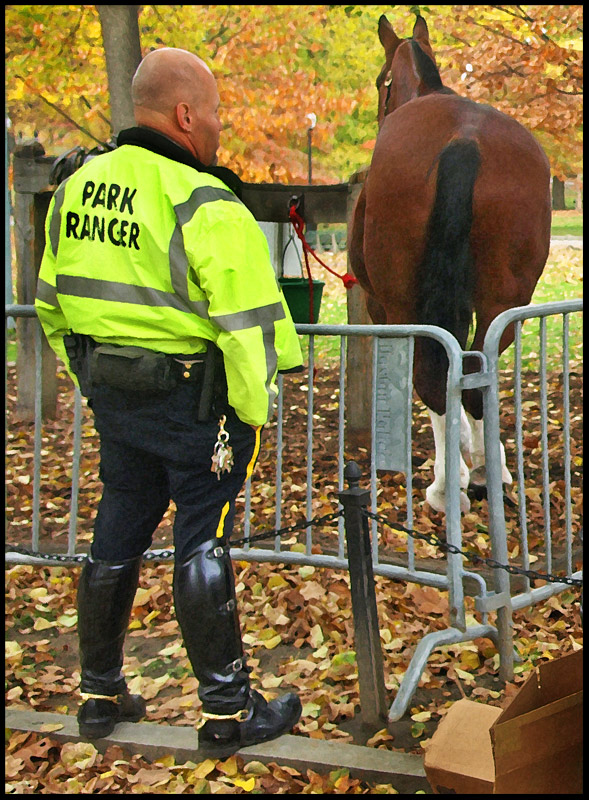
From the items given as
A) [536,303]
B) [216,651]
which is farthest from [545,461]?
[536,303]

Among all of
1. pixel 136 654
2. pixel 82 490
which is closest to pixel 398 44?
pixel 82 490

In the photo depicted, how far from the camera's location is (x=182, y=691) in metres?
3.50

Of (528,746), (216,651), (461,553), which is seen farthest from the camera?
(461,553)

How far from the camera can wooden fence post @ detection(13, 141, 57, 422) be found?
653cm

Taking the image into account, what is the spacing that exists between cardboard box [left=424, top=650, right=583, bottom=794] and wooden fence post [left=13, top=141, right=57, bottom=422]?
181 inches

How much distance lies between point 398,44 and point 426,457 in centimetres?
268

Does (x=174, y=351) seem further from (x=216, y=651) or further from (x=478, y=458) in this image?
(x=478, y=458)

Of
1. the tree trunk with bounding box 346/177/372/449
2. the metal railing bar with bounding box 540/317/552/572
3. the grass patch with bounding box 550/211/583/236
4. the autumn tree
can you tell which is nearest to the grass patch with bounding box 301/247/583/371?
the grass patch with bounding box 550/211/583/236

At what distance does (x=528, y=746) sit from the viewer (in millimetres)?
2344

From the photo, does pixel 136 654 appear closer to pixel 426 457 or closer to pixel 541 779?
pixel 541 779

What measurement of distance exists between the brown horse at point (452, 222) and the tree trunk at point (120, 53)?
239 centimetres

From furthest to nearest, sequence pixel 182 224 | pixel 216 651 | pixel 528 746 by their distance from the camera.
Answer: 1. pixel 216 651
2. pixel 182 224
3. pixel 528 746

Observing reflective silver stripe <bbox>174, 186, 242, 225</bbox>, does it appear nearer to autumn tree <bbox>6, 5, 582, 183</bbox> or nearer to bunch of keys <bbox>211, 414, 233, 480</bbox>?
bunch of keys <bbox>211, 414, 233, 480</bbox>

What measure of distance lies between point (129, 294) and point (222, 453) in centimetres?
56
